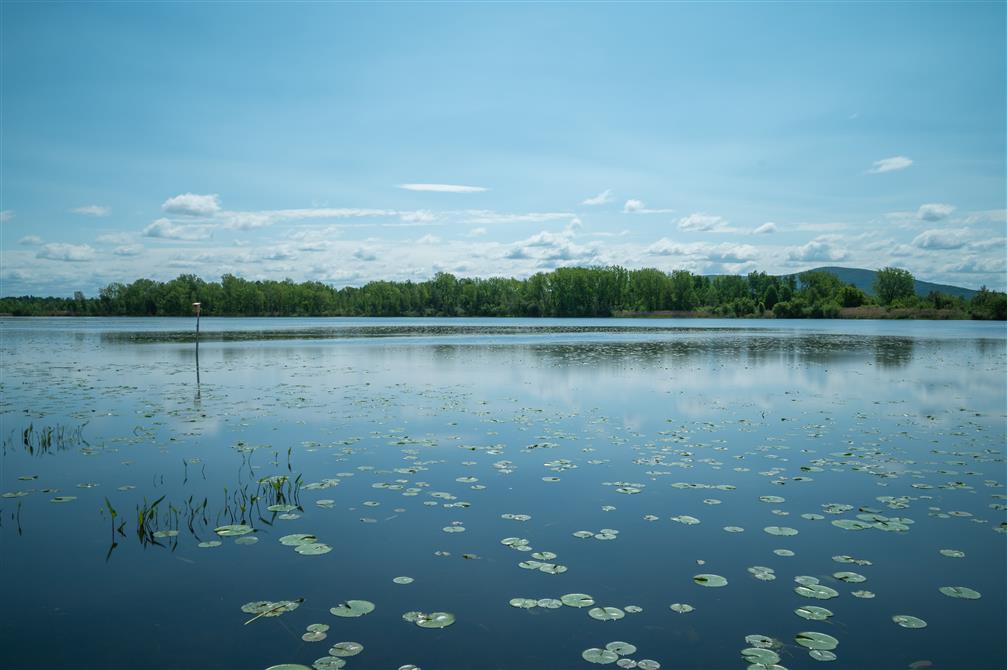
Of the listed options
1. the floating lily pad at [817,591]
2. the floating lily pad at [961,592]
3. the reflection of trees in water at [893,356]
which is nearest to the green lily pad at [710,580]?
the floating lily pad at [817,591]

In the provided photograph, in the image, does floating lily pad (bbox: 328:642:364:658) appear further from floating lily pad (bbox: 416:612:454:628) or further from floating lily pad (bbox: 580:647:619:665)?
floating lily pad (bbox: 580:647:619:665)

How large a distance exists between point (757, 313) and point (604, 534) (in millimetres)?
144220

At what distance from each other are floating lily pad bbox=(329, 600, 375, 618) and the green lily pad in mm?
3089

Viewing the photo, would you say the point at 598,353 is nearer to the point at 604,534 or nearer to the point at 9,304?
the point at 604,534

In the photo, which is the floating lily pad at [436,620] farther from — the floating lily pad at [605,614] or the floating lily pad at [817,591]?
the floating lily pad at [817,591]

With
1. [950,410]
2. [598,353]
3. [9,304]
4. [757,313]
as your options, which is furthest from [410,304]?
[950,410]

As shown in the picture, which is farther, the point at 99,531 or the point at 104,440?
the point at 104,440

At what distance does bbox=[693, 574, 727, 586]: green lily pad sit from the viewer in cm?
610

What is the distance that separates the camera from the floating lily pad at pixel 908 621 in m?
5.36

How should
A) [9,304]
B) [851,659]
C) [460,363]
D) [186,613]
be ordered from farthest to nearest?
[9,304] < [460,363] < [186,613] < [851,659]

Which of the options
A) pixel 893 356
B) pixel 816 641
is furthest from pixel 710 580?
pixel 893 356

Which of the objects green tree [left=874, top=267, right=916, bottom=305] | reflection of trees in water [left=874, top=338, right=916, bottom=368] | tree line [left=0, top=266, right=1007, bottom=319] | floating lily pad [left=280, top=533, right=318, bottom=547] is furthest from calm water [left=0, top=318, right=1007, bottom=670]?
green tree [left=874, top=267, right=916, bottom=305]

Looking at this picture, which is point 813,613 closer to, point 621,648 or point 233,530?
point 621,648

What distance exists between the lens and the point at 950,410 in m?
16.3
